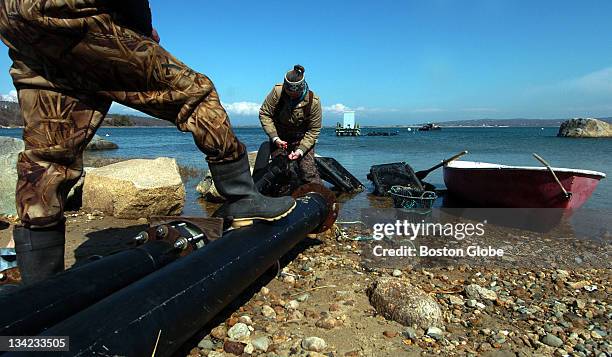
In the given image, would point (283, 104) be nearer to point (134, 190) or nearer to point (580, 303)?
point (134, 190)

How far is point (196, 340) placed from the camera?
2793 millimetres

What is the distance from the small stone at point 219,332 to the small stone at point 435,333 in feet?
5.04

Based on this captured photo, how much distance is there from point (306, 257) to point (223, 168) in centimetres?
237

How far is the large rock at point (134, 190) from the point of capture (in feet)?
23.1

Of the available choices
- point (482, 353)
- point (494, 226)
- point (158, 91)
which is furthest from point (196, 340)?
point (494, 226)

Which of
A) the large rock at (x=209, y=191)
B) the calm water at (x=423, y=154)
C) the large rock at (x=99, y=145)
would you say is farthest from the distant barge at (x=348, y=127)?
the large rock at (x=209, y=191)

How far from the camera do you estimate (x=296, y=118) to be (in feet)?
21.9

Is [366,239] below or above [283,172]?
below

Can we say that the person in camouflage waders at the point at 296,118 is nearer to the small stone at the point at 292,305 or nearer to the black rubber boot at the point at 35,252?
the small stone at the point at 292,305

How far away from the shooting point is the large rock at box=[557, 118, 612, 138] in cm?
6775

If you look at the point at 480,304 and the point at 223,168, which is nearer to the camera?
the point at 223,168

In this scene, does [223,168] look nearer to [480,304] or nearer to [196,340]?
[196,340]

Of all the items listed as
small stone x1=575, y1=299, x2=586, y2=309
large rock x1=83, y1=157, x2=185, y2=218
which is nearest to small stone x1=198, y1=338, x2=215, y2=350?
small stone x1=575, y1=299, x2=586, y2=309

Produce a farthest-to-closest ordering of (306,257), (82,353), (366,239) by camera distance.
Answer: (366,239), (306,257), (82,353)
